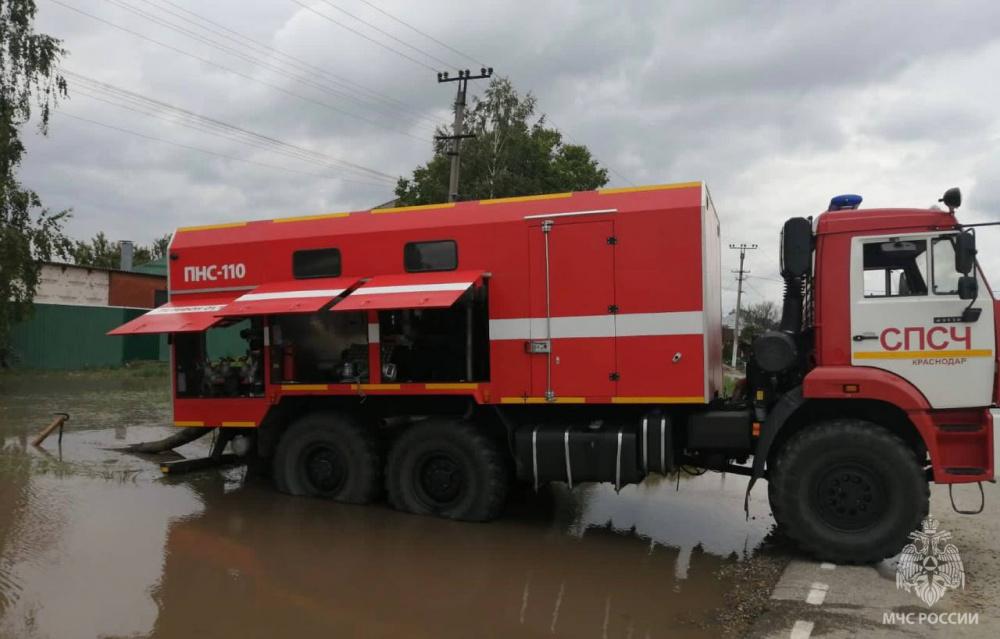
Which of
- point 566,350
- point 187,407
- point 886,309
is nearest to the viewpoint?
point 886,309

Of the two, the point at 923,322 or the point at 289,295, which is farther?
the point at 289,295

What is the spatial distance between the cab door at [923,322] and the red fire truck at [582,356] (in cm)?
2

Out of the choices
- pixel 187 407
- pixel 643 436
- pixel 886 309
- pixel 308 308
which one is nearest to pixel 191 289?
pixel 187 407

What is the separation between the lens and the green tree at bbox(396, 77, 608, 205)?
35.9 meters

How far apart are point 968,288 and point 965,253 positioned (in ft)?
0.95

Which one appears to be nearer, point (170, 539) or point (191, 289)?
point (170, 539)

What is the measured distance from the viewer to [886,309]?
6.38 meters

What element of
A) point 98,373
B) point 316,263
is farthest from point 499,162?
point 316,263

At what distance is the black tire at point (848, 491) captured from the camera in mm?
6094

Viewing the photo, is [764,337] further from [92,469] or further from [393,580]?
[92,469]

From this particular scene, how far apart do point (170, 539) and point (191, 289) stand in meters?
3.37

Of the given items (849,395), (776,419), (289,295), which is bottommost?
(776,419)

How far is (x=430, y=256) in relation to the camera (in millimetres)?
7875

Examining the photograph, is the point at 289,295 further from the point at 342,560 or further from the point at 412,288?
the point at 342,560
